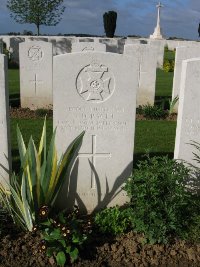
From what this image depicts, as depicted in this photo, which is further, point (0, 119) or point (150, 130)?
point (150, 130)

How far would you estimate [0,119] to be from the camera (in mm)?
3855

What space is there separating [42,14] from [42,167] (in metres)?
26.3

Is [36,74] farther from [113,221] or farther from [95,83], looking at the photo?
[113,221]

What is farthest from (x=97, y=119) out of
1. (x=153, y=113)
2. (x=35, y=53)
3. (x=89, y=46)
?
(x=89, y=46)

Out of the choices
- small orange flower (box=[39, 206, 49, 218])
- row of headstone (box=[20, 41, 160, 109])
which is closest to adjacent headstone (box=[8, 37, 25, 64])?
row of headstone (box=[20, 41, 160, 109])

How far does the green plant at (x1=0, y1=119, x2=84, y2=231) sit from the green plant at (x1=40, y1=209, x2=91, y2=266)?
0.75 ft

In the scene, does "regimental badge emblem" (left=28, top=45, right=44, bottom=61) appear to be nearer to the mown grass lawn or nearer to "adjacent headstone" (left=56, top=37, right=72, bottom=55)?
the mown grass lawn

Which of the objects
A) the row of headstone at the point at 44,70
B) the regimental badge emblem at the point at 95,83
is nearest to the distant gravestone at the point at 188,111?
the regimental badge emblem at the point at 95,83

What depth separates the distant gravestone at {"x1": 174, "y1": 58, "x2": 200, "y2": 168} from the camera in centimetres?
399

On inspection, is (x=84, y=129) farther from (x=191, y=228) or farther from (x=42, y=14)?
(x=42, y=14)

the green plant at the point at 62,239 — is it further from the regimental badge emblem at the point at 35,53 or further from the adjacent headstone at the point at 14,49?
the adjacent headstone at the point at 14,49

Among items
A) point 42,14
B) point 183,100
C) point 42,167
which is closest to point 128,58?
point 183,100

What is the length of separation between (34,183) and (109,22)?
29037mm

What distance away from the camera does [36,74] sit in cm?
927
